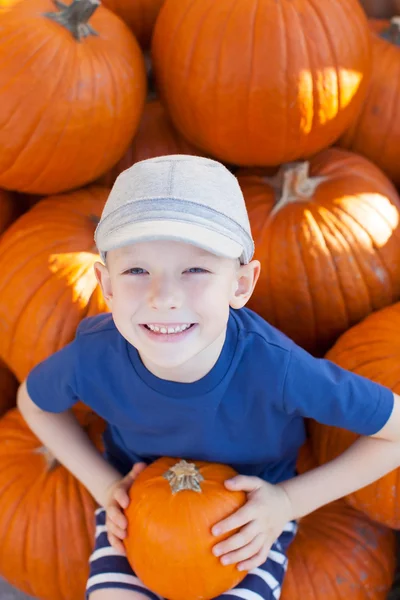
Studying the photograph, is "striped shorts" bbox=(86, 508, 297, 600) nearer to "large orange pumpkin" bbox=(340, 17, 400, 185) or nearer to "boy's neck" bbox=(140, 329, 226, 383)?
"boy's neck" bbox=(140, 329, 226, 383)

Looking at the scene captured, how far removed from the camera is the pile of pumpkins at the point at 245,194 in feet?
3.81

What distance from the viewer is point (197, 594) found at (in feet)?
3.08

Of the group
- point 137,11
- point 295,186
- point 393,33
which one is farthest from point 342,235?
point 137,11

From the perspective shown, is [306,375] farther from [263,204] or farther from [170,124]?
[170,124]

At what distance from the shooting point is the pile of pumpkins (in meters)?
1.16

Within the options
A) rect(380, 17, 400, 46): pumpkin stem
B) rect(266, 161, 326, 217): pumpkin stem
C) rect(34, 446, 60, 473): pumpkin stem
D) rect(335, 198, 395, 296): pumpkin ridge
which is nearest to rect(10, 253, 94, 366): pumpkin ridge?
rect(34, 446, 60, 473): pumpkin stem

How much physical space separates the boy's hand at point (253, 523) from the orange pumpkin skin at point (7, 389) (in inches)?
30.8

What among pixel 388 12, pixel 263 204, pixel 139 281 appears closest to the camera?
pixel 139 281

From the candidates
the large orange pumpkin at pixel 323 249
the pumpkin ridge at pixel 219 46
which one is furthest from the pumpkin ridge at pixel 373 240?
the pumpkin ridge at pixel 219 46

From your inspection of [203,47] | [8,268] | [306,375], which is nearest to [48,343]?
[8,268]

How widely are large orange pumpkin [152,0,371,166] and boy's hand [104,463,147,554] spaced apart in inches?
27.1

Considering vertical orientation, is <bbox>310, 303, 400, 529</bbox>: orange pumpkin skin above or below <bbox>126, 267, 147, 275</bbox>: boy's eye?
below

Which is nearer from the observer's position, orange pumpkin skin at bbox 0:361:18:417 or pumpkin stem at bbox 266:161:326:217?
pumpkin stem at bbox 266:161:326:217

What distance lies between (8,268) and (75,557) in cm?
56
